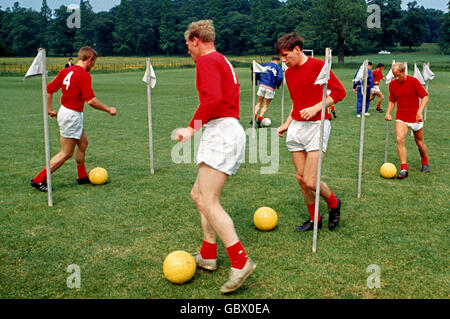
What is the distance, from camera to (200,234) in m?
5.83

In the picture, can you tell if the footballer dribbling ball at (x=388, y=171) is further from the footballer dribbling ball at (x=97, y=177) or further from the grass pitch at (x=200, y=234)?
the footballer dribbling ball at (x=97, y=177)

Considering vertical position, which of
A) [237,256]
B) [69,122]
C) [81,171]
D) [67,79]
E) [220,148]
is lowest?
[237,256]

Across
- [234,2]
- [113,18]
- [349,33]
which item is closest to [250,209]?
[349,33]

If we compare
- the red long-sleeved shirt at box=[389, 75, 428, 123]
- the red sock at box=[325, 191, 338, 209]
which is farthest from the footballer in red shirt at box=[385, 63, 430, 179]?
the red sock at box=[325, 191, 338, 209]

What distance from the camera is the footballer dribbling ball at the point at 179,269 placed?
4.35 meters

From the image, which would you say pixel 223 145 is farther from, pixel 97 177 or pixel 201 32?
pixel 97 177

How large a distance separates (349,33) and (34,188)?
78767mm

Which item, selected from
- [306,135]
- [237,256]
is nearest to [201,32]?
[306,135]

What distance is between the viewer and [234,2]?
15538cm

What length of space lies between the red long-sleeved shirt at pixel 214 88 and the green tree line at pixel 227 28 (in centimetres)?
7927

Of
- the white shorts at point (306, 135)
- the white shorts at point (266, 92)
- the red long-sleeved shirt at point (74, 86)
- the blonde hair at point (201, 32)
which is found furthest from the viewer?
the white shorts at point (266, 92)

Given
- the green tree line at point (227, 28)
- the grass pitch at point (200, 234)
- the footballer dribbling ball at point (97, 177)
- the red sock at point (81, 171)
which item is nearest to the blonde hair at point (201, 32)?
the grass pitch at point (200, 234)

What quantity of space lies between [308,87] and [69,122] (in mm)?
4332
